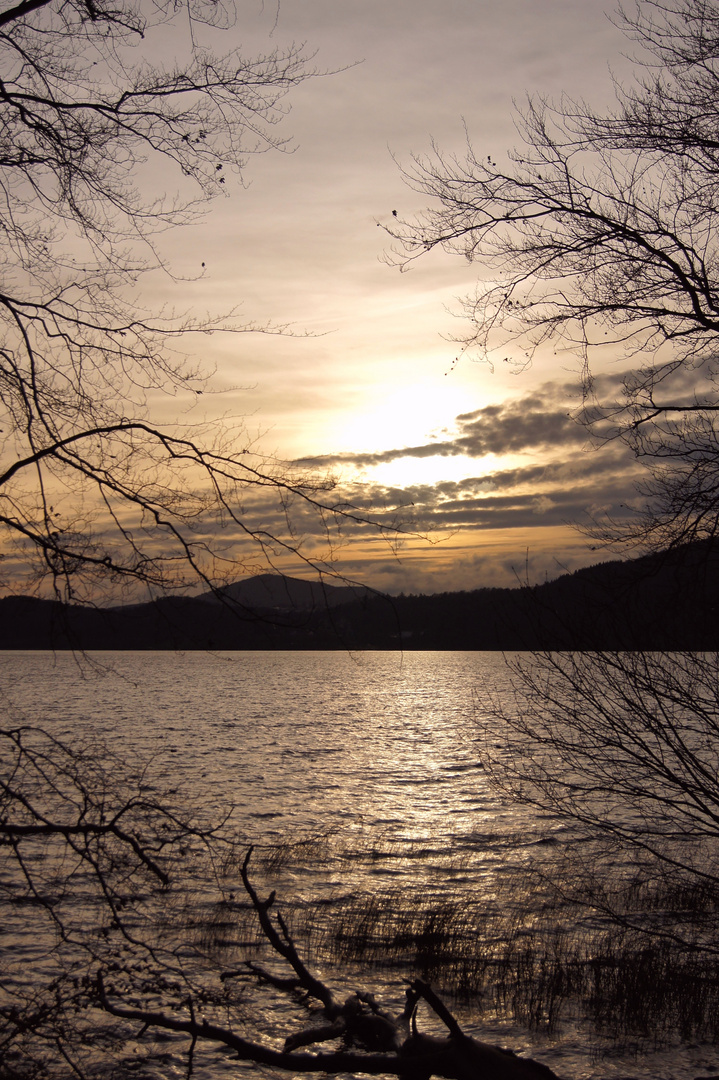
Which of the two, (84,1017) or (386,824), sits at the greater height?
(84,1017)

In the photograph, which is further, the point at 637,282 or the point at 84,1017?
the point at 84,1017

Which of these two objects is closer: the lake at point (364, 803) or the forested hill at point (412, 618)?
the forested hill at point (412, 618)

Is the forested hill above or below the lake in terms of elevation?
above

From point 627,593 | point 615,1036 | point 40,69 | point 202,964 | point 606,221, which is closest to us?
point 40,69

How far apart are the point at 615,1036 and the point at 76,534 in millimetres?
10383

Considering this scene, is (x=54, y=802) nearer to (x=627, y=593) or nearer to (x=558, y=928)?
(x=558, y=928)

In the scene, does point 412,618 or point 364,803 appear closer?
point 412,618

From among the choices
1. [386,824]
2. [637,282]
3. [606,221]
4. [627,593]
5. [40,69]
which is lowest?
[386,824]

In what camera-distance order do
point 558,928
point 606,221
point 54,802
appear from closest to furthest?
point 606,221 < point 558,928 < point 54,802

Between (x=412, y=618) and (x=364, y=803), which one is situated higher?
(x=412, y=618)

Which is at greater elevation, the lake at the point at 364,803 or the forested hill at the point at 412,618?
the forested hill at the point at 412,618

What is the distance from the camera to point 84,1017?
10.5 metres

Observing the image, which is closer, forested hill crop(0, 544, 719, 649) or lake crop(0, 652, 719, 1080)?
forested hill crop(0, 544, 719, 649)

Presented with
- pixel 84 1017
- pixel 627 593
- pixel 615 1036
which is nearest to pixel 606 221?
pixel 627 593
